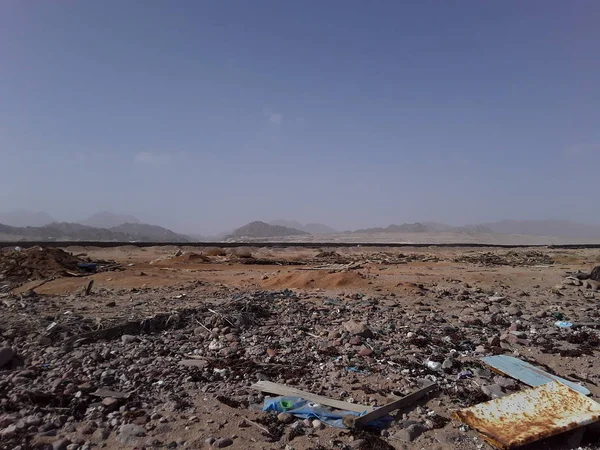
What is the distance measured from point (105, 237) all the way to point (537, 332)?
72.5 metres

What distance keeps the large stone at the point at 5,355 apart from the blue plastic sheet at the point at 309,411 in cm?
392

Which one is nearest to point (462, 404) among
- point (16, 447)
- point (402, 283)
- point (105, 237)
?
point (16, 447)

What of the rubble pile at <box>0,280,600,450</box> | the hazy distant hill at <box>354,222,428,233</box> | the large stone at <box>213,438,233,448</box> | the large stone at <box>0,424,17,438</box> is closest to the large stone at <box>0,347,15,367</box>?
the rubble pile at <box>0,280,600,450</box>

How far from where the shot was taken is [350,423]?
443cm

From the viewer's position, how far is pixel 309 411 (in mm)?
4707

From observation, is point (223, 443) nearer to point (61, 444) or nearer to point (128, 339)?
point (61, 444)

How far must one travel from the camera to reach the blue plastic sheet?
4.55m

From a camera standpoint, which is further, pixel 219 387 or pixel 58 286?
pixel 58 286

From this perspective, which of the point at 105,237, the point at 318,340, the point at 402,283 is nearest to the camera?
the point at 318,340

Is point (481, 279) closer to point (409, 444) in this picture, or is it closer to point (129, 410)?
point (409, 444)

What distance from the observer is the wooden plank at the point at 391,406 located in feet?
14.6

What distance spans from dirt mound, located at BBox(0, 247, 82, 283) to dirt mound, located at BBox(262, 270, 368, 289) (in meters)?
7.68

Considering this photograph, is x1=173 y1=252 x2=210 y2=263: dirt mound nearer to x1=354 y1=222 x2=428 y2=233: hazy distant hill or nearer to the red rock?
the red rock

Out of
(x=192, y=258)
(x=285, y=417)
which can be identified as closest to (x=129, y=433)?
(x=285, y=417)
